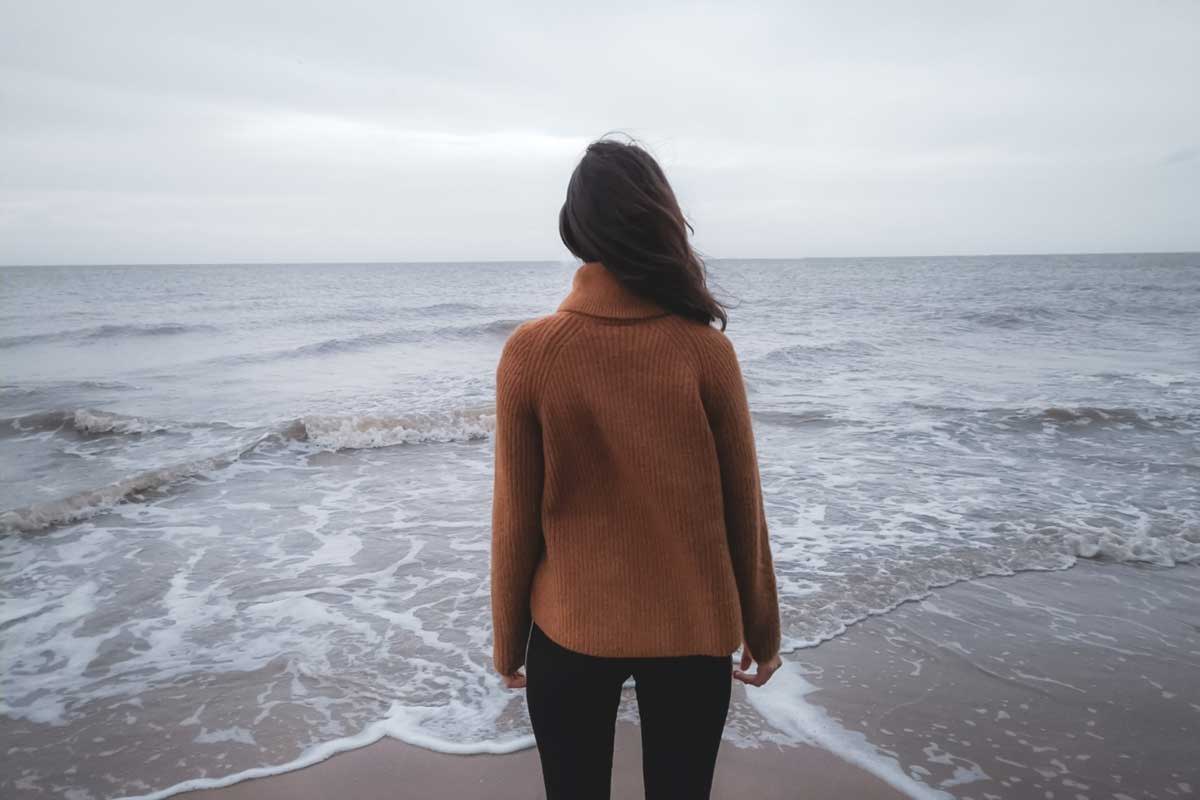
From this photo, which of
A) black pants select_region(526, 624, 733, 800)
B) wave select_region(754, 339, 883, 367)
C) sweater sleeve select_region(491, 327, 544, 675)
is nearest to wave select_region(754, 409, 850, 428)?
wave select_region(754, 339, 883, 367)

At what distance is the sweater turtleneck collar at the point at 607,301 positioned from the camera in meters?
1.37

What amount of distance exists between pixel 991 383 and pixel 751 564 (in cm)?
1359

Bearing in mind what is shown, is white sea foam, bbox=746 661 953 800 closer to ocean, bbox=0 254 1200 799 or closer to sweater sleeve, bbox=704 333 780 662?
ocean, bbox=0 254 1200 799

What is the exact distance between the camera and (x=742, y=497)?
1528 millimetres

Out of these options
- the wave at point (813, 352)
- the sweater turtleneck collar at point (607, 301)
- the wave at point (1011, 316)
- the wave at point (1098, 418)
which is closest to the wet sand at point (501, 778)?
the sweater turtleneck collar at point (607, 301)

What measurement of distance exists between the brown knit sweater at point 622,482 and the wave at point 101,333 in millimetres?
23151

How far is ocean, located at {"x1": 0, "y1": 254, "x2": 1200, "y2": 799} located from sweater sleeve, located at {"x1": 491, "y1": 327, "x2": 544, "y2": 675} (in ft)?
1.72

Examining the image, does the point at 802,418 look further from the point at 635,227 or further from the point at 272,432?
the point at 635,227

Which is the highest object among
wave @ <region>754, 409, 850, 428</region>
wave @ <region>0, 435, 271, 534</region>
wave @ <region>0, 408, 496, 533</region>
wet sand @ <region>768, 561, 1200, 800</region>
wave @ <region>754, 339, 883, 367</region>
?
wave @ <region>754, 339, 883, 367</region>

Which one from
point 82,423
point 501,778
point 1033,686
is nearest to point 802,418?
point 1033,686

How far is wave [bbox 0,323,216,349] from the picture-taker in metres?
20.0

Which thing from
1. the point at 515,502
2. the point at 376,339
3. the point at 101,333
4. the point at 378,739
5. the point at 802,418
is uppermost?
the point at 515,502

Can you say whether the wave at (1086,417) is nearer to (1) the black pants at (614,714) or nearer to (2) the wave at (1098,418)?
(2) the wave at (1098,418)

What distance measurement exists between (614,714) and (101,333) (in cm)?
2516
